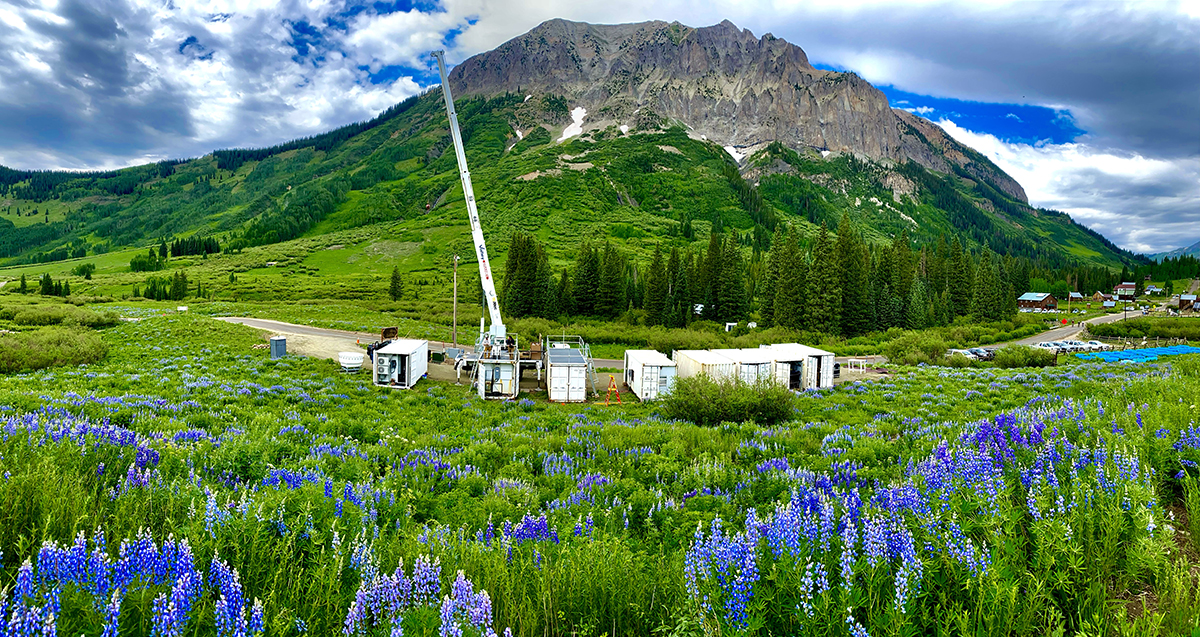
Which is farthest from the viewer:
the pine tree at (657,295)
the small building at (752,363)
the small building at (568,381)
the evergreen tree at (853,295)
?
the pine tree at (657,295)

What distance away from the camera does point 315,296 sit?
110 m

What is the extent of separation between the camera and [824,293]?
62188mm

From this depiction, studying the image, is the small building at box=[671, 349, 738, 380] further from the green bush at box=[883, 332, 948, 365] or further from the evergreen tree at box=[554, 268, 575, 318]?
the evergreen tree at box=[554, 268, 575, 318]

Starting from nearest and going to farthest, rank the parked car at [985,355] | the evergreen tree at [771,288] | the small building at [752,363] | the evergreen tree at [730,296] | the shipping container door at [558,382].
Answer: the shipping container door at [558,382], the small building at [752,363], the parked car at [985,355], the evergreen tree at [771,288], the evergreen tree at [730,296]

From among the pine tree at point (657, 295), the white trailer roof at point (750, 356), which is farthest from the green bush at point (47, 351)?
the pine tree at point (657, 295)

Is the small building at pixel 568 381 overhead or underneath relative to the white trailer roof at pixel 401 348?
underneath

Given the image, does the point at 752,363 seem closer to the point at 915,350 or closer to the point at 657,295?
the point at 915,350

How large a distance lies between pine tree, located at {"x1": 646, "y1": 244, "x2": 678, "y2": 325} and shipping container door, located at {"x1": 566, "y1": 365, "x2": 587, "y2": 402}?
48.1 metres

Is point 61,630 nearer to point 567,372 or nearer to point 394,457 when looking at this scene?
point 394,457

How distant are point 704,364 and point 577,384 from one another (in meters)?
7.17

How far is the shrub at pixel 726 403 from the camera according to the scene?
64.8ft

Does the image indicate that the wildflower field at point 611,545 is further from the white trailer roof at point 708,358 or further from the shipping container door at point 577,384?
the white trailer roof at point 708,358

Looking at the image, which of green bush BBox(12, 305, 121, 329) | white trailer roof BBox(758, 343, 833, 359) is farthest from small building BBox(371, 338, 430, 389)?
green bush BBox(12, 305, 121, 329)

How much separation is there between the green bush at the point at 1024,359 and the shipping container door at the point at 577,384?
37117mm
